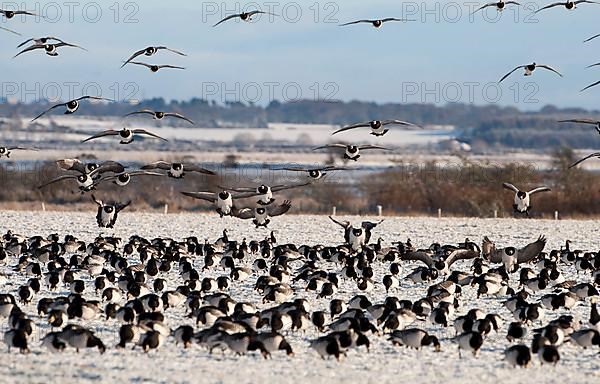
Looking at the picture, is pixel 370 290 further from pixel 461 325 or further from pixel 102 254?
pixel 102 254

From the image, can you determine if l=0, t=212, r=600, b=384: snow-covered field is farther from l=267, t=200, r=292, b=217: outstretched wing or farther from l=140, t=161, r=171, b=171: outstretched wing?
l=267, t=200, r=292, b=217: outstretched wing

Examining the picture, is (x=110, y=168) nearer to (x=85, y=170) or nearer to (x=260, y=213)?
(x=85, y=170)

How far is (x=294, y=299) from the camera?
57.4 feet

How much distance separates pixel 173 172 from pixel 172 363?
12.9 meters

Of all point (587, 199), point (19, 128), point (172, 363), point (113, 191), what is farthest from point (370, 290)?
point (19, 128)

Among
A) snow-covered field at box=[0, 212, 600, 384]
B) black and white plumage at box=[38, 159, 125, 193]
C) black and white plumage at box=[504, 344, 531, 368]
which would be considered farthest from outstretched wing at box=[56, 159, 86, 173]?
black and white plumage at box=[504, 344, 531, 368]

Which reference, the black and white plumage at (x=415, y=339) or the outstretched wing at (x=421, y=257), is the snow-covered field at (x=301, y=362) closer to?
the black and white plumage at (x=415, y=339)

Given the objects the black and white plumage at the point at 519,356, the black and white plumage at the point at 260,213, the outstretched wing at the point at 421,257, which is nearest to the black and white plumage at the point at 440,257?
the outstretched wing at the point at 421,257

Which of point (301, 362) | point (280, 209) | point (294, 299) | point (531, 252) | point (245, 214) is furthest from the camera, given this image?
point (280, 209)

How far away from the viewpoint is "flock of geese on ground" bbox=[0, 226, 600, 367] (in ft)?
45.0

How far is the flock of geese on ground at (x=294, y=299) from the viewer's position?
13.7 m

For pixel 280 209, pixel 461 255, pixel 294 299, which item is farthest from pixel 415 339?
pixel 280 209

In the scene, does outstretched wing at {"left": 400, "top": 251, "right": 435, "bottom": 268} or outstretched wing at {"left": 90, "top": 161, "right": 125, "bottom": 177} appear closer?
outstretched wing at {"left": 400, "top": 251, "right": 435, "bottom": 268}

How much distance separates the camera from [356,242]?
2448 centimetres
